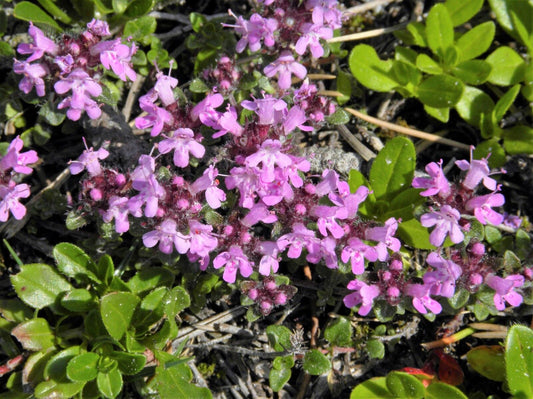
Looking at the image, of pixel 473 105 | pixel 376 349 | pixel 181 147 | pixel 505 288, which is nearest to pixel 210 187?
pixel 181 147

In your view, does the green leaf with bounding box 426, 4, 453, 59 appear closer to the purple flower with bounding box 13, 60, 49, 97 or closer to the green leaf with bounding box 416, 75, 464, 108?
the green leaf with bounding box 416, 75, 464, 108

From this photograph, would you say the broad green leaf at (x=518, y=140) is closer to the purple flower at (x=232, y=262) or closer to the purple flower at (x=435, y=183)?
the purple flower at (x=435, y=183)

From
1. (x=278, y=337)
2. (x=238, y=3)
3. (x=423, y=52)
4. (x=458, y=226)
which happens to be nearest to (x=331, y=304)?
(x=278, y=337)

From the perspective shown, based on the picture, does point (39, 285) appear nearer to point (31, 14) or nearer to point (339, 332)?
point (31, 14)

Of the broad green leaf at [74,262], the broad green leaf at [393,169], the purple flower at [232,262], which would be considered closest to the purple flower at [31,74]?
the broad green leaf at [74,262]

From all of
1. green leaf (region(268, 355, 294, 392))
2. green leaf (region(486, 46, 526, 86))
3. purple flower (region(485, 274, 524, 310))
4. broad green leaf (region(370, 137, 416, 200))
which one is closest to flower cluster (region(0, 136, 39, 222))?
green leaf (region(268, 355, 294, 392))
